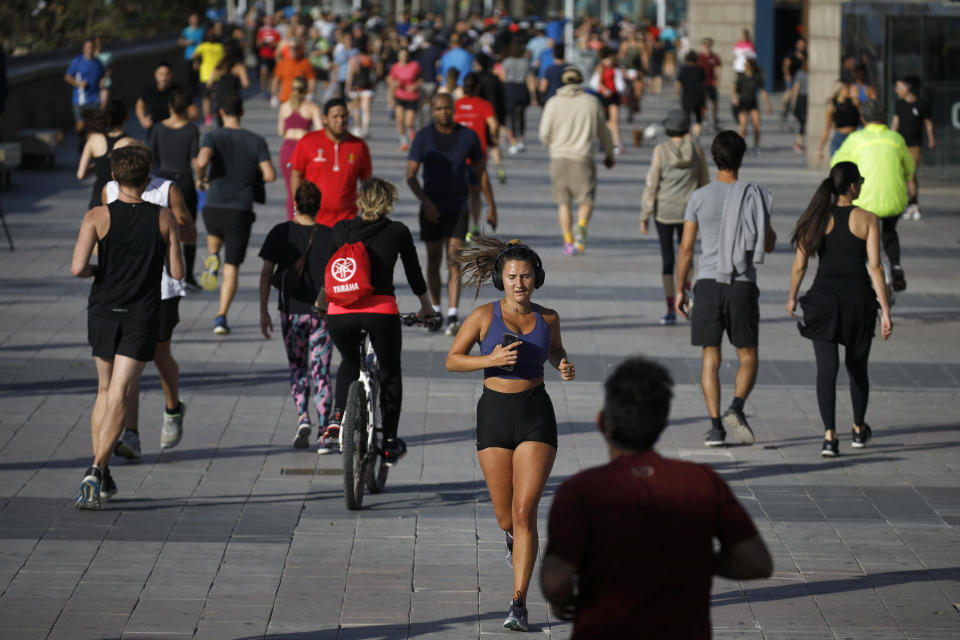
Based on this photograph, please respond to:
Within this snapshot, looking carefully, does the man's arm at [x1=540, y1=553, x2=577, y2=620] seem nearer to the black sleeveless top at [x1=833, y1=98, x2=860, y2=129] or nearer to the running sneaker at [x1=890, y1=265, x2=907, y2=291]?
the black sleeveless top at [x1=833, y1=98, x2=860, y2=129]

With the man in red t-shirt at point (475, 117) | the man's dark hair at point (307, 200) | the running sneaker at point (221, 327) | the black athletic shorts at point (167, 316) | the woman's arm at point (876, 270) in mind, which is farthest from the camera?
the man in red t-shirt at point (475, 117)

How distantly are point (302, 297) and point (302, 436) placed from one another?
81 centimetres

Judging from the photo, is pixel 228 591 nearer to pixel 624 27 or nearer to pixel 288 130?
pixel 288 130

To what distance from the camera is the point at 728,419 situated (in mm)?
9289

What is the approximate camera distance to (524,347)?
6066mm

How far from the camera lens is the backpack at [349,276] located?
26.1 feet

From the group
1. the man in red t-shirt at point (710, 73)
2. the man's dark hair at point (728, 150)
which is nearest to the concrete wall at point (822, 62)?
the man in red t-shirt at point (710, 73)

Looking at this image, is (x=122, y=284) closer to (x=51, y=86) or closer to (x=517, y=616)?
(x=517, y=616)

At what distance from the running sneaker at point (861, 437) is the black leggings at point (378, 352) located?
282 centimetres

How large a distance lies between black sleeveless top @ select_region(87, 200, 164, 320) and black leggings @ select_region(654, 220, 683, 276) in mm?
5853

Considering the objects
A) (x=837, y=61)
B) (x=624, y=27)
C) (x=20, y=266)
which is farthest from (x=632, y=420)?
(x=624, y=27)

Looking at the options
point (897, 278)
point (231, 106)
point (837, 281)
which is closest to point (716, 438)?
point (837, 281)

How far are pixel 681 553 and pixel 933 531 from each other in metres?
4.12

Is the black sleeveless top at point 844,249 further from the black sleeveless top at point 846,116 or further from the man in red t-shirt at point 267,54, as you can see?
the man in red t-shirt at point 267,54
